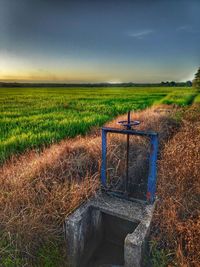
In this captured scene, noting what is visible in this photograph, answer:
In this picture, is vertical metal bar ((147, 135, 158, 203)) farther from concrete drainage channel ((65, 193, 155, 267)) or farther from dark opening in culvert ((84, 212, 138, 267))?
dark opening in culvert ((84, 212, 138, 267))

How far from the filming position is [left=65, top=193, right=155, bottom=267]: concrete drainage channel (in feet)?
8.48

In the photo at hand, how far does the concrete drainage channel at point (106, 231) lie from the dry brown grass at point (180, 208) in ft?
0.78

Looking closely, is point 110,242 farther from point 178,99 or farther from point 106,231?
point 178,99

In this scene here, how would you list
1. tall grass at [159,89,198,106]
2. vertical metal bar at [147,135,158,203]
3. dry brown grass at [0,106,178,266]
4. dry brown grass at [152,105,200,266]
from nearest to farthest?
1. dry brown grass at [152,105,200,266]
2. dry brown grass at [0,106,178,266]
3. vertical metal bar at [147,135,158,203]
4. tall grass at [159,89,198,106]

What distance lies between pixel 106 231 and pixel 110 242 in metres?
0.18

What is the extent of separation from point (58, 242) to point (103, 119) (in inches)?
296

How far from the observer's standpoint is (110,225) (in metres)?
3.24

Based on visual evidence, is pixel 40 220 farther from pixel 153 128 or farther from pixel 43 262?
pixel 153 128

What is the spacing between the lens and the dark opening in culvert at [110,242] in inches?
120

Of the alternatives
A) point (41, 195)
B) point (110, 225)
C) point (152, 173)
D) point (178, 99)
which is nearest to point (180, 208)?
point (152, 173)

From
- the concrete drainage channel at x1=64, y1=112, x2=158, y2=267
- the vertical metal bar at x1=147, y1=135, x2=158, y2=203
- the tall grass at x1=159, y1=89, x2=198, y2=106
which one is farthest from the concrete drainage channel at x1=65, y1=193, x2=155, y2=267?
the tall grass at x1=159, y1=89, x2=198, y2=106

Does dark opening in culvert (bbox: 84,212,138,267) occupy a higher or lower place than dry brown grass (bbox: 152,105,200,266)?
lower

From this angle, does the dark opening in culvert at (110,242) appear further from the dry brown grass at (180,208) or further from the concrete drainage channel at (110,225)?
the dry brown grass at (180,208)

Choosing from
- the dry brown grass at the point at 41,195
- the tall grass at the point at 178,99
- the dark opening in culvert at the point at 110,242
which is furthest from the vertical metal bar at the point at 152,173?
the tall grass at the point at 178,99
